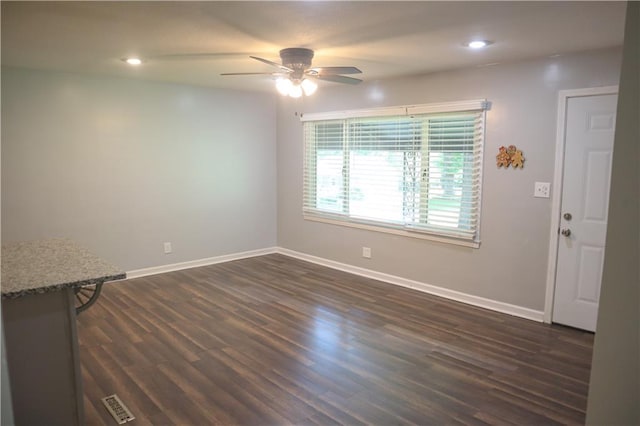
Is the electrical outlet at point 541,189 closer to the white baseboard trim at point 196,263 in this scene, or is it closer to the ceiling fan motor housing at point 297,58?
the ceiling fan motor housing at point 297,58

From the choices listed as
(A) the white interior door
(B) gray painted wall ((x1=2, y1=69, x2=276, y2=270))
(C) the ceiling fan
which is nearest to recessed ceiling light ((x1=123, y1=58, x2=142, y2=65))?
(B) gray painted wall ((x1=2, y1=69, x2=276, y2=270))

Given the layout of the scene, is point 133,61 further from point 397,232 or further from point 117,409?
point 397,232

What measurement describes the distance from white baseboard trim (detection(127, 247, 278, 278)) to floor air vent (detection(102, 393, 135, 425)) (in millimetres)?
2708

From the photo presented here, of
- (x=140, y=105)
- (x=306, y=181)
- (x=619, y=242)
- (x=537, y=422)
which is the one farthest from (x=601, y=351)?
(x=140, y=105)

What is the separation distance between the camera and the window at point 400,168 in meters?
4.32

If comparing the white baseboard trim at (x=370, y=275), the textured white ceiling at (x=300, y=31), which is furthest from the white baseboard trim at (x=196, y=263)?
the textured white ceiling at (x=300, y=31)

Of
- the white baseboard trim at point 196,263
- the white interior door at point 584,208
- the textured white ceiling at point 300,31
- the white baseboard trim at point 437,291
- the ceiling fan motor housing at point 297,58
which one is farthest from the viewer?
the white baseboard trim at point 196,263

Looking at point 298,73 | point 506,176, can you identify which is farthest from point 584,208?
point 298,73

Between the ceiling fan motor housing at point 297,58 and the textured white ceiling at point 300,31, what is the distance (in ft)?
0.24

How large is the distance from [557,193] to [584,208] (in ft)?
0.79

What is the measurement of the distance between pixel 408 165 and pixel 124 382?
339cm

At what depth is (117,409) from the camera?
8.36 ft

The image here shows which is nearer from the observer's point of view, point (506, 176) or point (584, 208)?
point (584, 208)

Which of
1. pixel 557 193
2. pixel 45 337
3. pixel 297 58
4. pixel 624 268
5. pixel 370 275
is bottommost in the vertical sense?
pixel 370 275
